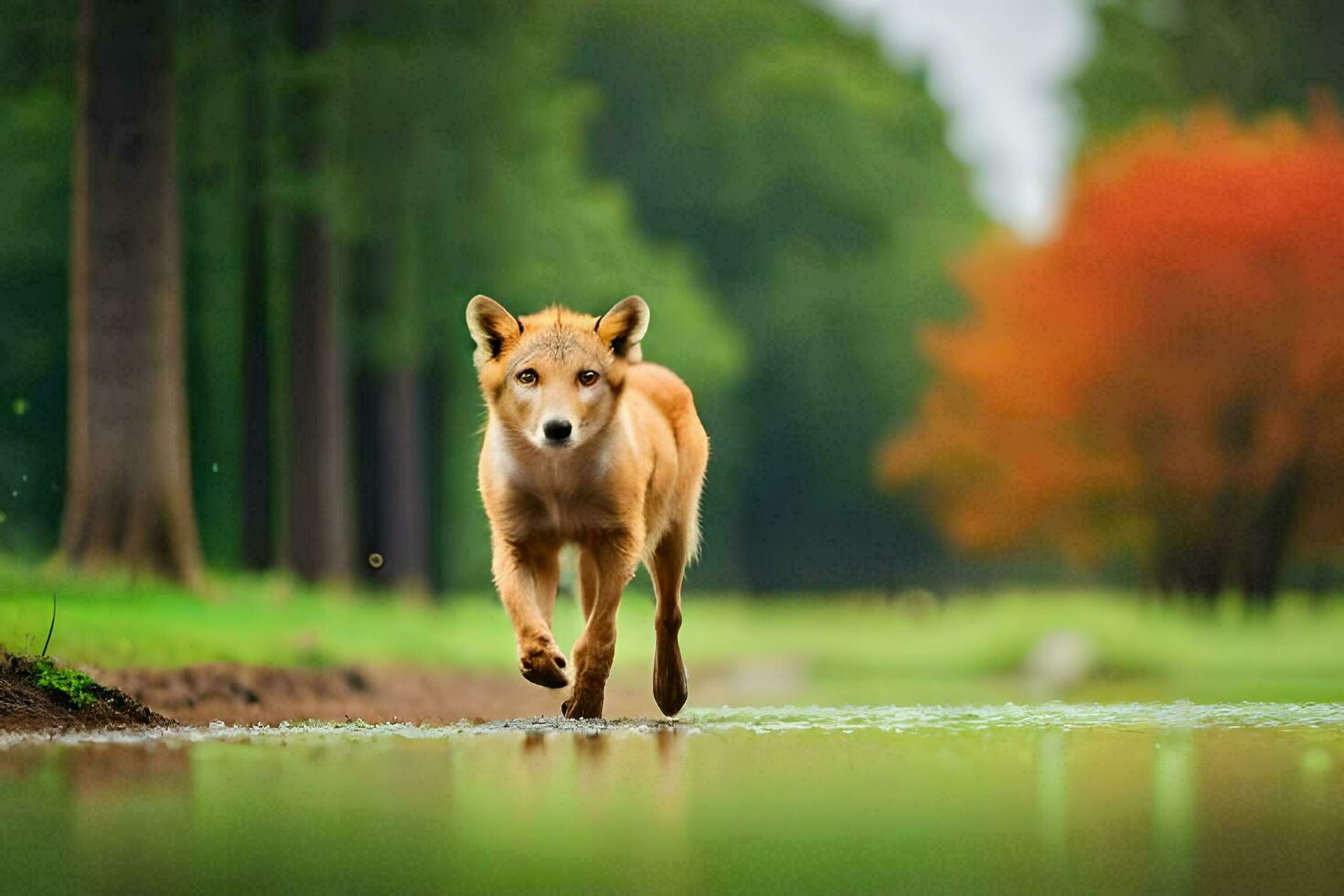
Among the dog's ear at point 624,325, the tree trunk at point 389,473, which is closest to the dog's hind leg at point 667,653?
the dog's ear at point 624,325

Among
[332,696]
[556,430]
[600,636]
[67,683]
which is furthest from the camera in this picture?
[332,696]

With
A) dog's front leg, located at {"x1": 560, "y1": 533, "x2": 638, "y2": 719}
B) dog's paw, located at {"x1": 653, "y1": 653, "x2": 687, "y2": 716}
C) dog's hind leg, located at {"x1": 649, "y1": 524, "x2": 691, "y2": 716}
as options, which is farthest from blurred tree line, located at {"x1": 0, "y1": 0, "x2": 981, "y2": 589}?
dog's paw, located at {"x1": 653, "y1": 653, "x2": 687, "y2": 716}

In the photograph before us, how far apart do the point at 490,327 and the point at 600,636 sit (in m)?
1.59

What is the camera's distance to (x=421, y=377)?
3183 cm

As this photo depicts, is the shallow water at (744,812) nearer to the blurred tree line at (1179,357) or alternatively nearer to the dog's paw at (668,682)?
the dog's paw at (668,682)

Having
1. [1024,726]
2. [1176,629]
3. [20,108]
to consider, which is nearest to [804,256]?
[1176,629]

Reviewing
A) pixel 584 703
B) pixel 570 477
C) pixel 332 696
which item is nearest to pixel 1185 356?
pixel 332 696

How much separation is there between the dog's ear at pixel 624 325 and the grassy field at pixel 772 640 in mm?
3645

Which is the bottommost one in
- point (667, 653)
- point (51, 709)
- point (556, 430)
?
point (51, 709)

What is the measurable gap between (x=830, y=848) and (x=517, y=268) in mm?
19206

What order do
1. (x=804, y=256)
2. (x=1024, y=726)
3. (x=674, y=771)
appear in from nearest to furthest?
(x=674, y=771)
(x=1024, y=726)
(x=804, y=256)

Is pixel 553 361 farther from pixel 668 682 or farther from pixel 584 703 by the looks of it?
pixel 668 682

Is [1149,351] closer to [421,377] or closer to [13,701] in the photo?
[421,377]

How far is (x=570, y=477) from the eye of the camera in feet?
29.3
